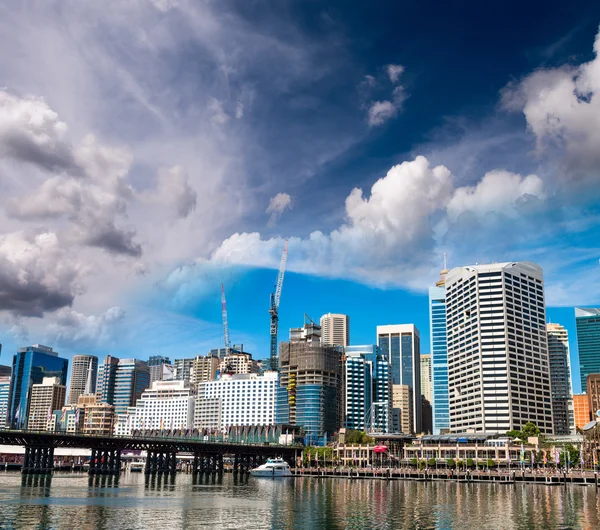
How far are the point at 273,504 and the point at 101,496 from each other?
1526 inches

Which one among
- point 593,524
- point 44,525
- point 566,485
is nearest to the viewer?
point 44,525

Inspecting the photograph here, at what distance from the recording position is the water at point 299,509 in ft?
296

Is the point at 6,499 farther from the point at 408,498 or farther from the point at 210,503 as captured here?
the point at 408,498

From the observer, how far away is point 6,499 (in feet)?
399

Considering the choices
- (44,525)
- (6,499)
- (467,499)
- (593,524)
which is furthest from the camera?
(467,499)

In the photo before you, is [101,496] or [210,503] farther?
[101,496]

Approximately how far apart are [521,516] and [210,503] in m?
55.8

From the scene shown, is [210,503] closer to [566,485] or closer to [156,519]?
[156,519]

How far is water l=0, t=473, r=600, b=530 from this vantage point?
9031 centimetres

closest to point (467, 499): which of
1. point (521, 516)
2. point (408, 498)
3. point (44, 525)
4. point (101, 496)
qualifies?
point (408, 498)

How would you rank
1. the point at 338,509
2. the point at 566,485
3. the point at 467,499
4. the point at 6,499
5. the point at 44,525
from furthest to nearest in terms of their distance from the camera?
1. the point at 566,485
2. the point at 467,499
3. the point at 6,499
4. the point at 338,509
5. the point at 44,525

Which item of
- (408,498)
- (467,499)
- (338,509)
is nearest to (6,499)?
(338,509)

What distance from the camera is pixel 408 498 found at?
452ft

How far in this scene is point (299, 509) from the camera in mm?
114125
